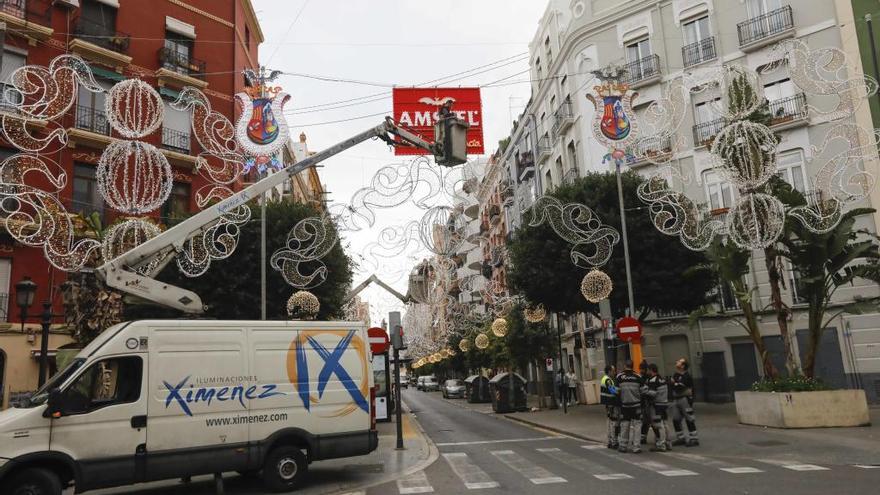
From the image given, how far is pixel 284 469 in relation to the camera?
10039 millimetres

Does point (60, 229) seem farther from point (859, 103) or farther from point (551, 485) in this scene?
point (859, 103)

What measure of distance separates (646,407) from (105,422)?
10.3m

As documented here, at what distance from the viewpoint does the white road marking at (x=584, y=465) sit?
32.9 feet

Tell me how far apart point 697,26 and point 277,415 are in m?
26.3

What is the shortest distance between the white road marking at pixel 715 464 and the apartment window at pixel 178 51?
2482cm

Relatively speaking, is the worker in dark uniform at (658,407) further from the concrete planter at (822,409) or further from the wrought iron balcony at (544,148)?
the wrought iron balcony at (544,148)

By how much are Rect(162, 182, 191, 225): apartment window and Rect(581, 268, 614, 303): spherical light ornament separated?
49.7 ft

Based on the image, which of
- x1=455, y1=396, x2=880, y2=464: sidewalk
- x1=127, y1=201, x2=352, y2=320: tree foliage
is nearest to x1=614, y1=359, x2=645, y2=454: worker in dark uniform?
x1=455, y1=396, x2=880, y2=464: sidewalk

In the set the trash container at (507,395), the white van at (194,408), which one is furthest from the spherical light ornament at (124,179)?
the trash container at (507,395)

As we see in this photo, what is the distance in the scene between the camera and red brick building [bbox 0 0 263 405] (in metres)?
22.5

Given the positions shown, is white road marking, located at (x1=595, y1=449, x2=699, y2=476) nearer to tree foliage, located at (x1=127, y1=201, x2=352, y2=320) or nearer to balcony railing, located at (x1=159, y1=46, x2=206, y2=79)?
tree foliage, located at (x1=127, y1=201, x2=352, y2=320)

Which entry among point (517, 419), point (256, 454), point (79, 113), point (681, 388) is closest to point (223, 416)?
point (256, 454)

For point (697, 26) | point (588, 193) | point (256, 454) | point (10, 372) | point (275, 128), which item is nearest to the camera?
point (256, 454)

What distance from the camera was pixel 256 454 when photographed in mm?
9875
